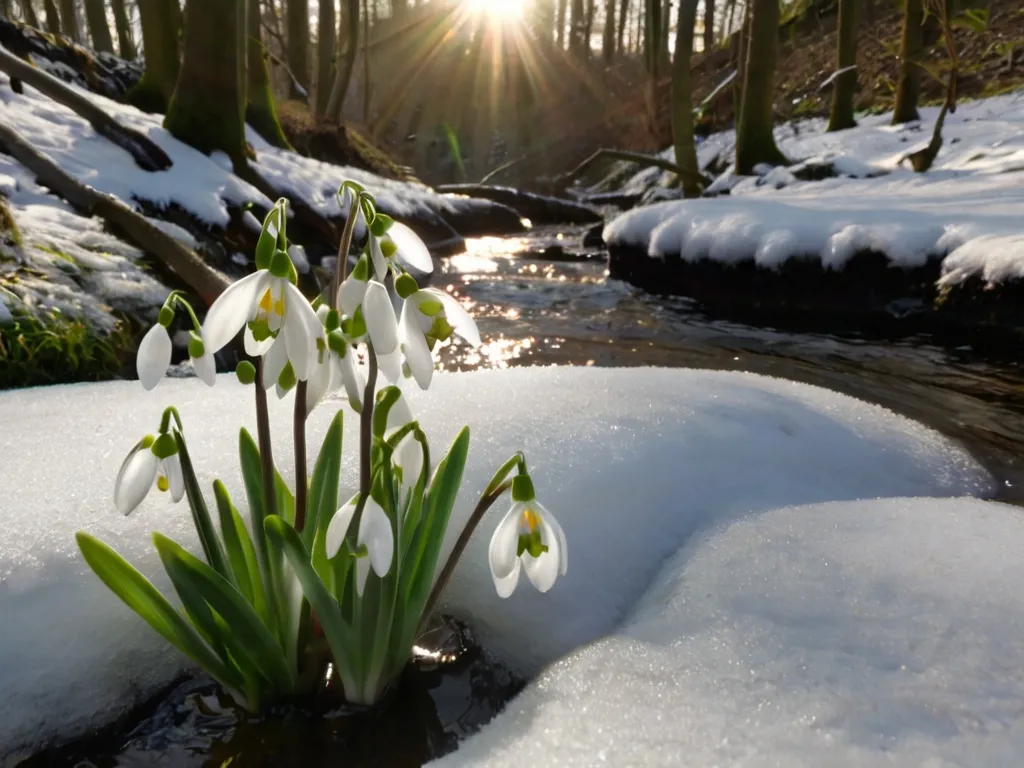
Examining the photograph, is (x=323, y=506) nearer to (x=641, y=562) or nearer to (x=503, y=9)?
(x=641, y=562)

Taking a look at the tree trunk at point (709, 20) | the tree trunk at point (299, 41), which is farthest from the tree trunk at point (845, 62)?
the tree trunk at point (709, 20)

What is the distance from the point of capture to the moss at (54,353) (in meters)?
2.67

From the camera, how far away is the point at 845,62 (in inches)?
428

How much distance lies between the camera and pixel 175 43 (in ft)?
25.8

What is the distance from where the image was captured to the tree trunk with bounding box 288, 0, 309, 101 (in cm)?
1178

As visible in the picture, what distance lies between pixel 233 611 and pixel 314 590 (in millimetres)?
135

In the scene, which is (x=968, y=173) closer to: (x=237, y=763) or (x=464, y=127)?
(x=237, y=763)

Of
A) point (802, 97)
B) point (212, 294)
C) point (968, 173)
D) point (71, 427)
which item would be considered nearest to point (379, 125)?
point (802, 97)

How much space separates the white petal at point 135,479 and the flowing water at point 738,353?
2274 mm

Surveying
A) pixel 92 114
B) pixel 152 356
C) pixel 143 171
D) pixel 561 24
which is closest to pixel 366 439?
pixel 152 356

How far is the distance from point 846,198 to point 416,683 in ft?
21.0

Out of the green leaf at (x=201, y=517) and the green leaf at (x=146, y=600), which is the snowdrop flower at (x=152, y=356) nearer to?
the green leaf at (x=201, y=517)

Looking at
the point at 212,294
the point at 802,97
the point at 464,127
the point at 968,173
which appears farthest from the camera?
the point at 464,127

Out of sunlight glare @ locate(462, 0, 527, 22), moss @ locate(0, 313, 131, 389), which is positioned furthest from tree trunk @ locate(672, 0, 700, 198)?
sunlight glare @ locate(462, 0, 527, 22)
